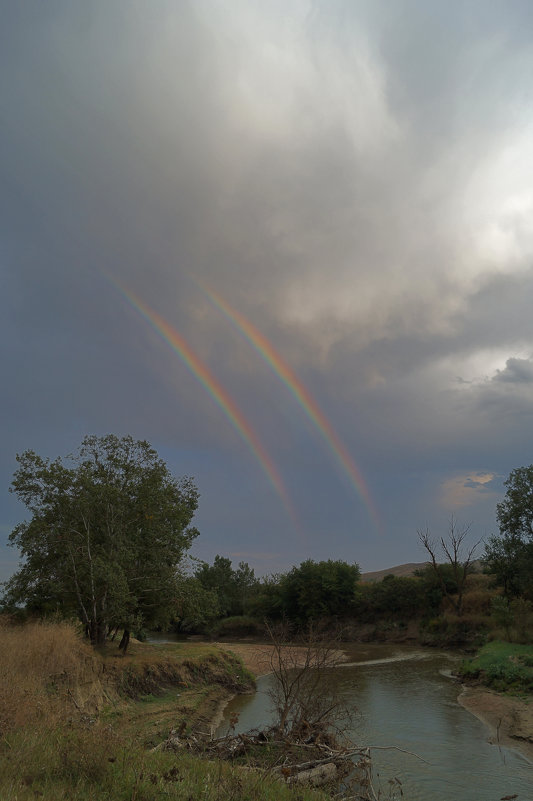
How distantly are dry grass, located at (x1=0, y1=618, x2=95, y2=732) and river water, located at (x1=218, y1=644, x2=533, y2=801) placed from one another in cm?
614

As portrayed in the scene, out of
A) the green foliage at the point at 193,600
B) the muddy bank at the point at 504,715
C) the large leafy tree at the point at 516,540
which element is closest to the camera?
the muddy bank at the point at 504,715

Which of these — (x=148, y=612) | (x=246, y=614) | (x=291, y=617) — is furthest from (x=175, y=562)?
(x=246, y=614)

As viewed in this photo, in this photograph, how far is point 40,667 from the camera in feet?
54.1

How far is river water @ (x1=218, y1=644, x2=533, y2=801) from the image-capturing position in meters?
12.9

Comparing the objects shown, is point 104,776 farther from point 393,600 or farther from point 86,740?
point 393,600

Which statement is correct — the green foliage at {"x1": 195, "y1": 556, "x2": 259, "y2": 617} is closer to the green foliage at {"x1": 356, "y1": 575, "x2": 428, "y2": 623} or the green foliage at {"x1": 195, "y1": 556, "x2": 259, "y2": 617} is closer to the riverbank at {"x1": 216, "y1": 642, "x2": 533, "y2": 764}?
the green foliage at {"x1": 356, "y1": 575, "x2": 428, "y2": 623}

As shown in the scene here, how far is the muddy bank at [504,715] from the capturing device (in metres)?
16.8

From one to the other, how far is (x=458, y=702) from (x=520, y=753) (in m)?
9.35

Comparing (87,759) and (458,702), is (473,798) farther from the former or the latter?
(458,702)

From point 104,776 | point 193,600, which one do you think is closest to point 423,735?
point 193,600

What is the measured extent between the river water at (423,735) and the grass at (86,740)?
14.0 feet

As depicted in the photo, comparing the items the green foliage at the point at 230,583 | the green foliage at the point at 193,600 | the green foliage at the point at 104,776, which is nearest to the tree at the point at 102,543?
the green foliage at the point at 193,600

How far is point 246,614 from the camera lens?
267ft

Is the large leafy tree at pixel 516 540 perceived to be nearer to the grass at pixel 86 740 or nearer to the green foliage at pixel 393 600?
the green foliage at pixel 393 600
